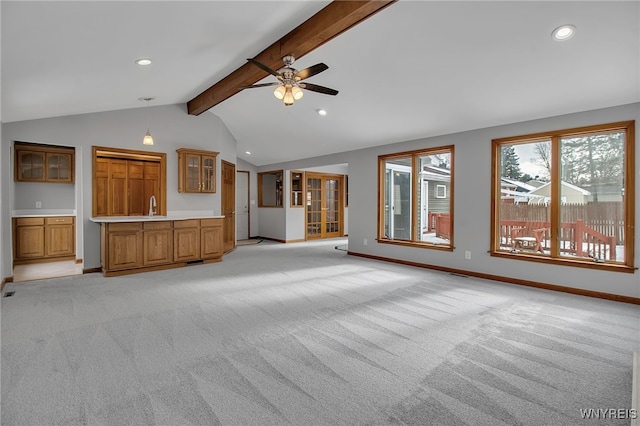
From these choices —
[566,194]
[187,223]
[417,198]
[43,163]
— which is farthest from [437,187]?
[43,163]

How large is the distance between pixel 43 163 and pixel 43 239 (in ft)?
4.57

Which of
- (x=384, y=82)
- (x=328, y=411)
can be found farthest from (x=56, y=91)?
(x=328, y=411)

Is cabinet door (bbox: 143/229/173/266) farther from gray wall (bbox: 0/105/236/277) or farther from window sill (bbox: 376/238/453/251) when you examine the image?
window sill (bbox: 376/238/453/251)

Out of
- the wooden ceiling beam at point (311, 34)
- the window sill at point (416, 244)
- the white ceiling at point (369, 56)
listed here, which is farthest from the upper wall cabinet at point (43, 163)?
the window sill at point (416, 244)

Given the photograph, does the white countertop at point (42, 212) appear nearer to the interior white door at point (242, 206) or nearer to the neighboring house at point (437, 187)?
the interior white door at point (242, 206)

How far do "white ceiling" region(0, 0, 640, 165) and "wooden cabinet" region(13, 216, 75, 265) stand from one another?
2.20m

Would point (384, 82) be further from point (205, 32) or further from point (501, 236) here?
point (501, 236)

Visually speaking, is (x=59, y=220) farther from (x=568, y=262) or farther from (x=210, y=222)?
(x=568, y=262)

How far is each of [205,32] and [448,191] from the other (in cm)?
442

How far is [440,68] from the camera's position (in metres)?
3.84

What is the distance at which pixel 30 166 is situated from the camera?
5914 mm

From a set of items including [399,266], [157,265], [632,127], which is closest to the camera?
[632,127]

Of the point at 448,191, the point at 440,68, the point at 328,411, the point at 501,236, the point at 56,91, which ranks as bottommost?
the point at 328,411

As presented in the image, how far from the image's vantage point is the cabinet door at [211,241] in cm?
618
